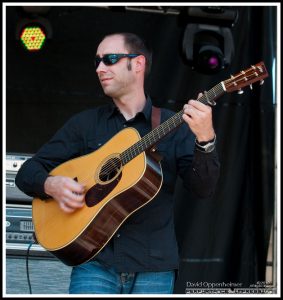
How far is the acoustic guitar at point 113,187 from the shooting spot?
3.07 m

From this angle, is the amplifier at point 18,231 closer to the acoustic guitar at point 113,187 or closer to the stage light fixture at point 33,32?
the acoustic guitar at point 113,187

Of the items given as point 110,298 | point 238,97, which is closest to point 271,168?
point 238,97

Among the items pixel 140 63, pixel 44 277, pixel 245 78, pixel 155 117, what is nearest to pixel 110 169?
pixel 155 117

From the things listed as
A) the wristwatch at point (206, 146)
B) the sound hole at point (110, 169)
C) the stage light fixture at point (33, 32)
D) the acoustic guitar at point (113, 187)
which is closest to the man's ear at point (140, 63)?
the acoustic guitar at point (113, 187)

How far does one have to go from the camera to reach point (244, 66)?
16.8 ft

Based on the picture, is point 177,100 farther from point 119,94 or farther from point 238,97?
point 119,94

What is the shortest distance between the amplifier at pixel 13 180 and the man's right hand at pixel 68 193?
979 millimetres

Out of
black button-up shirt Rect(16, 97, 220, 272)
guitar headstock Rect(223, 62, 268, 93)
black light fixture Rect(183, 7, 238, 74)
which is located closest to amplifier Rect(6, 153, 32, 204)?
black button-up shirt Rect(16, 97, 220, 272)

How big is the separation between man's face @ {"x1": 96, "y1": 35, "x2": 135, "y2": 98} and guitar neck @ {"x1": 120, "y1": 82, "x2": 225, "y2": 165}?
1.22ft

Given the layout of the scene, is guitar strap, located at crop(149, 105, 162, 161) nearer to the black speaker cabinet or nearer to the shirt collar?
the shirt collar

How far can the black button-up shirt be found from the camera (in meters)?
3.14

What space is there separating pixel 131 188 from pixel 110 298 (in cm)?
51

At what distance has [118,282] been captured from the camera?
3150 millimetres

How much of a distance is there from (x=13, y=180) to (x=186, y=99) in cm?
154
